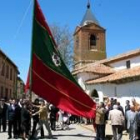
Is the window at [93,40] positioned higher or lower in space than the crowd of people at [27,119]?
higher

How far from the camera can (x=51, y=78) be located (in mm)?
15383

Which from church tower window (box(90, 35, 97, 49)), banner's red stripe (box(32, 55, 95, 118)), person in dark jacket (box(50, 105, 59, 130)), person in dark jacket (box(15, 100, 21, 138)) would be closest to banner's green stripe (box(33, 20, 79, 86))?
banner's red stripe (box(32, 55, 95, 118))

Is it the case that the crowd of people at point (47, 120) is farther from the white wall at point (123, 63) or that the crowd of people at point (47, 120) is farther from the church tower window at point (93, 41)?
the church tower window at point (93, 41)

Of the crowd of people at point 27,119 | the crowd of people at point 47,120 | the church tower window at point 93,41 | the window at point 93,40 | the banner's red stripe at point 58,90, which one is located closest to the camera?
the crowd of people at point 47,120

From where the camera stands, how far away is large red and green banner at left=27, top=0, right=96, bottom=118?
1482 centimetres

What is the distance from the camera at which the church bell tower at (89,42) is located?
61.7 meters

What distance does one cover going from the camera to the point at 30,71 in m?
14.4

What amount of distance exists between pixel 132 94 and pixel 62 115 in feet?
29.2

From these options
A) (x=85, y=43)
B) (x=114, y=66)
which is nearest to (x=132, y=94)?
(x=114, y=66)

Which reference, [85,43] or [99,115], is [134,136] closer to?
[99,115]

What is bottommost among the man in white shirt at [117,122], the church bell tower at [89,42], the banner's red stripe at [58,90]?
the man in white shirt at [117,122]

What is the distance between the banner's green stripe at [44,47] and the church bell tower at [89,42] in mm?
44941

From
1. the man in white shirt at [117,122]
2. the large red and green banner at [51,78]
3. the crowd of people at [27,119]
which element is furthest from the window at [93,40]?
the man in white shirt at [117,122]

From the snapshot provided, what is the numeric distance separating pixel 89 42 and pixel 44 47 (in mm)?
48880
